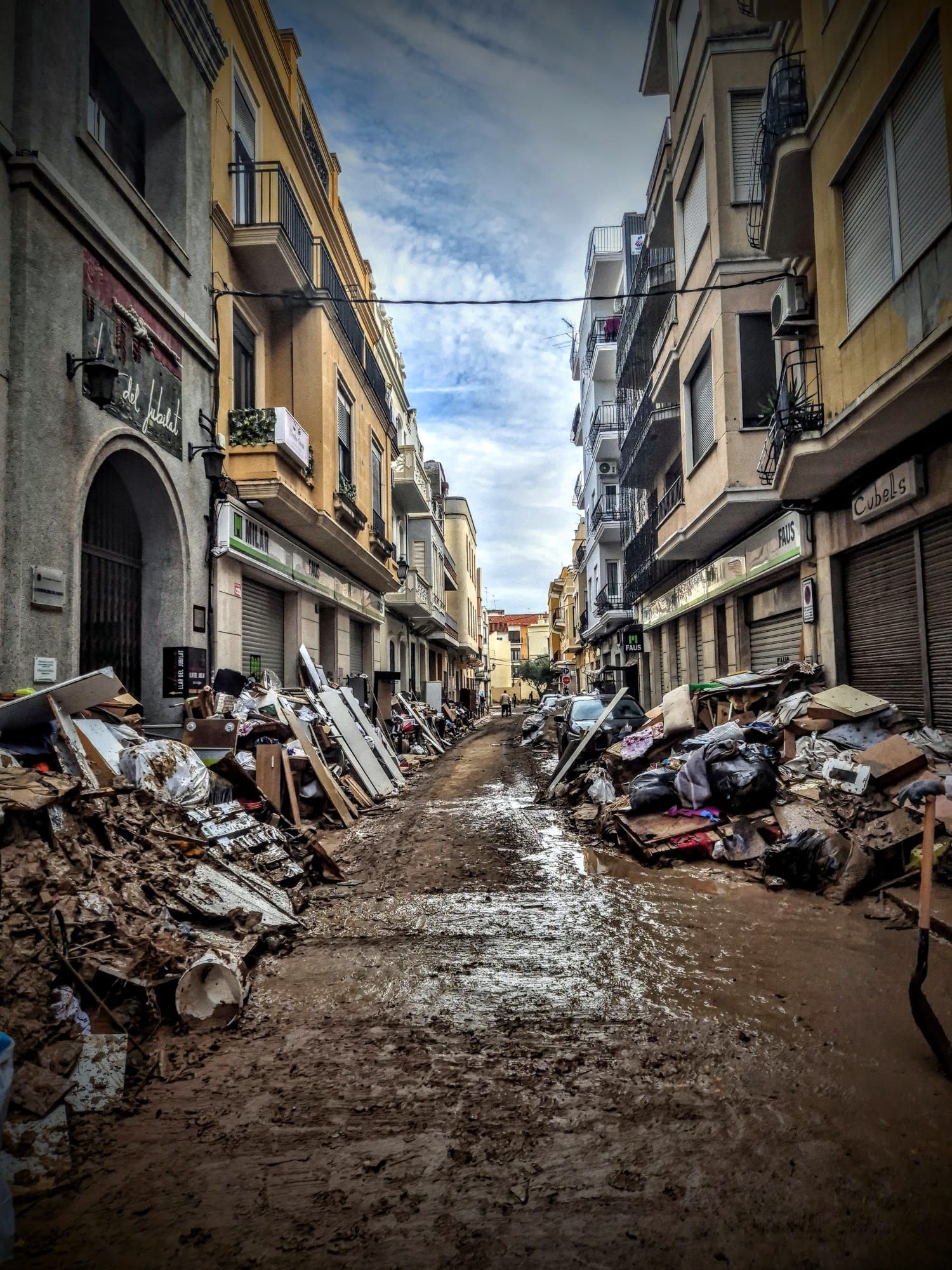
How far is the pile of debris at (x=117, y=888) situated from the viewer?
2.81 metres

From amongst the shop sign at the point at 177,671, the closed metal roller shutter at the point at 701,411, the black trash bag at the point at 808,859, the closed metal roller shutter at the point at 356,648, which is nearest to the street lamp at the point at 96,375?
the shop sign at the point at 177,671

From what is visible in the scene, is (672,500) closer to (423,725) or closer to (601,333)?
(423,725)

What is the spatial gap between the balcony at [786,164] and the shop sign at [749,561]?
141 inches

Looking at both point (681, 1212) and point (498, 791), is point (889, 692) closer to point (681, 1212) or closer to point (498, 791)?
point (498, 791)

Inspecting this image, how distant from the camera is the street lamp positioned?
5879mm

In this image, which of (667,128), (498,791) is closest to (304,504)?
(498,791)

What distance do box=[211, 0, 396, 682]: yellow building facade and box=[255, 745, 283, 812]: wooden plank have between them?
6.78 ft

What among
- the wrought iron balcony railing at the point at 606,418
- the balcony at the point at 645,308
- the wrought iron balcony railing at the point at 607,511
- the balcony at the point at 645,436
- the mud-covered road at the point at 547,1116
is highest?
the wrought iron balcony railing at the point at 606,418

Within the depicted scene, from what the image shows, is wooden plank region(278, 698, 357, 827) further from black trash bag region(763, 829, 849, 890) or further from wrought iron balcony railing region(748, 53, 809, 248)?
wrought iron balcony railing region(748, 53, 809, 248)

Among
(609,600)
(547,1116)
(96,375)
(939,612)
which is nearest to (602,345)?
(609,600)

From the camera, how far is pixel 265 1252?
201cm

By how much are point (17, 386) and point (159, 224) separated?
362cm

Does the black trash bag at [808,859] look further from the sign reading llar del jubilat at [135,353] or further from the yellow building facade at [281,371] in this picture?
the sign reading llar del jubilat at [135,353]

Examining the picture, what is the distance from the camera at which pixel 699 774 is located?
721 centimetres
